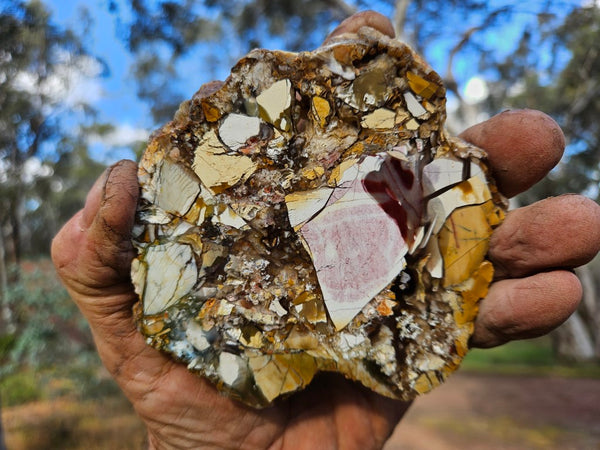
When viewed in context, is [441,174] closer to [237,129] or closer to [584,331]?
[237,129]

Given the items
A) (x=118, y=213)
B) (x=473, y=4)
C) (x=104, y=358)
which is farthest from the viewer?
(x=473, y=4)

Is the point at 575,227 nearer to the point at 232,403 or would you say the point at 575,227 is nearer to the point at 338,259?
the point at 338,259

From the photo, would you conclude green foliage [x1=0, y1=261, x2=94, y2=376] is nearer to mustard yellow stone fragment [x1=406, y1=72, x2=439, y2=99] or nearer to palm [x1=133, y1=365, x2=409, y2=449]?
palm [x1=133, y1=365, x2=409, y2=449]

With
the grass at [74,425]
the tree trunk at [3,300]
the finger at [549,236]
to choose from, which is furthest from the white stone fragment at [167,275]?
the tree trunk at [3,300]

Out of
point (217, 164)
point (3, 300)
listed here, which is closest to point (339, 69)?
point (217, 164)

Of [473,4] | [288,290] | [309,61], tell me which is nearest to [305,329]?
[288,290]

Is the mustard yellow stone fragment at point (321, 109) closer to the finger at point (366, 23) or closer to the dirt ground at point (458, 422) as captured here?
the finger at point (366, 23)
